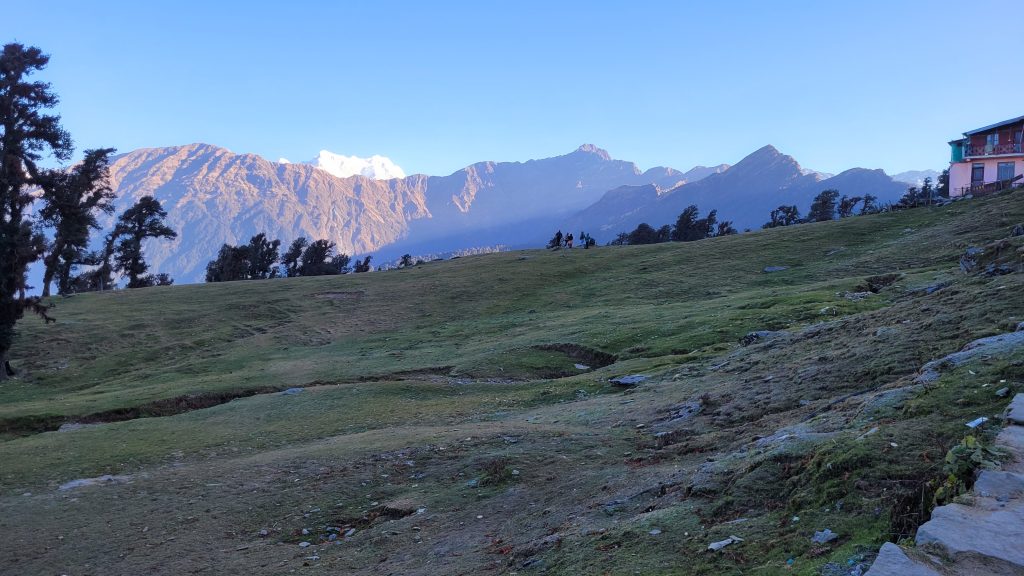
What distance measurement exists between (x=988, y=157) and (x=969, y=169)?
3.05 metres

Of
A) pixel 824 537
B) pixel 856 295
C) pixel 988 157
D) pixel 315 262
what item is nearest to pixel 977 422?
pixel 824 537

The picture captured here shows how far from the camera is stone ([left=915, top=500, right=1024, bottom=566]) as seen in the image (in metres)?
7.02

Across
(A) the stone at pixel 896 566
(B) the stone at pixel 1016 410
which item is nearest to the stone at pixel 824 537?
(A) the stone at pixel 896 566

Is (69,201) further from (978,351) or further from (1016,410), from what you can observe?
(1016,410)

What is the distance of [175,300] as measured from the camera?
71.6 metres

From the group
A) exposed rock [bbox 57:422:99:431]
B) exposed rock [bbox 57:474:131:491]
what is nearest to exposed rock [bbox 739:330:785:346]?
exposed rock [bbox 57:474:131:491]

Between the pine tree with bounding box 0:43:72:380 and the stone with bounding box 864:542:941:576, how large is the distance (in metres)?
56.1

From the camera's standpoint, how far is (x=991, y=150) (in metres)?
83.0

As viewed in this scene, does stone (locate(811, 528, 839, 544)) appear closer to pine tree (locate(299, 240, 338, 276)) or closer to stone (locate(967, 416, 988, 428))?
stone (locate(967, 416, 988, 428))

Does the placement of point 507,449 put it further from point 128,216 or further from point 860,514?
point 128,216

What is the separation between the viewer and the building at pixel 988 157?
80.6 metres

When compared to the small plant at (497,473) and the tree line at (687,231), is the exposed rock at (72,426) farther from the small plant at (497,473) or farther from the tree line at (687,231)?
the tree line at (687,231)

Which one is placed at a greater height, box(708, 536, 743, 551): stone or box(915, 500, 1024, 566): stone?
box(915, 500, 1024, 566): stone

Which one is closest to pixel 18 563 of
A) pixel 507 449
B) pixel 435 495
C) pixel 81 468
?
pixel 81 468
